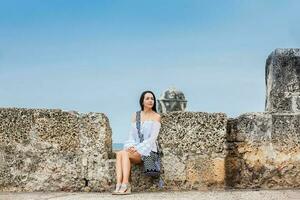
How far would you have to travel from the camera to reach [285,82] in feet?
23.5

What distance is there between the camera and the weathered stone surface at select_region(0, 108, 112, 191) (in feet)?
22.1

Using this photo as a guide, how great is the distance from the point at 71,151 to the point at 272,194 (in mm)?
2385

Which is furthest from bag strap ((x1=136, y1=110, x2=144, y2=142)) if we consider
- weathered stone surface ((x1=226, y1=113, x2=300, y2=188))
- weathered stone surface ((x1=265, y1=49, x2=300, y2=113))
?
weathered stone surface ((x1=265, y1=49, x2=300, y2=113))

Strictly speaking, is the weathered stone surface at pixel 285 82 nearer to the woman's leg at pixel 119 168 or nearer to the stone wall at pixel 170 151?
the stone wall at pixel 170 151

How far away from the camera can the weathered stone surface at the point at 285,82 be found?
7.10 meters


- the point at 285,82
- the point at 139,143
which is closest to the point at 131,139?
the point at 139,143

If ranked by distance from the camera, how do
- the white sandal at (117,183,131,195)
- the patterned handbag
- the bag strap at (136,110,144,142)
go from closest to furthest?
the white sandal at (117,183,131,195) < the patterned handbag < the bag strap at (136,110,144,142)

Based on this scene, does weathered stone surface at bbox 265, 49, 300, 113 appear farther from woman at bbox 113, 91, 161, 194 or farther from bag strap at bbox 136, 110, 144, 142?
bag strap at bbox 136, 110, 144, 142

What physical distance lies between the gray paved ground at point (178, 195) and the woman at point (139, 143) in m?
0.21

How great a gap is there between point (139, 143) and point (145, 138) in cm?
9

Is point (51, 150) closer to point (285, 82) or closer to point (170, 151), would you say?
point (170, 151)

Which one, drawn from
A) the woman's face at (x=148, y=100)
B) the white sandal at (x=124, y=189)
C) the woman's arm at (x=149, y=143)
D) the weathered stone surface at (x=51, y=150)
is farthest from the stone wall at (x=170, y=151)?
the white sandal at (x=124, y=189)

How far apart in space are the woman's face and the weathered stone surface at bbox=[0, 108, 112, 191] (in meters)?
0.51

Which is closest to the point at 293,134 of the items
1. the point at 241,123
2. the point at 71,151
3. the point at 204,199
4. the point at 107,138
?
A: the point at 241,123
